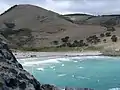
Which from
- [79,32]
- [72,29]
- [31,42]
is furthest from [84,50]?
[72,29]

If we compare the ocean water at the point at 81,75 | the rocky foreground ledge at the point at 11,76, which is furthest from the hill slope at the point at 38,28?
the rocky foreground ledge at the point at 11,76

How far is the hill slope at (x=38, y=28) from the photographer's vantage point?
108 meters

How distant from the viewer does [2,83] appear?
20.9 ft

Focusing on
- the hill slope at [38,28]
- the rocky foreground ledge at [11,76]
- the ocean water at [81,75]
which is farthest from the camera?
the hill slope at [38,28]

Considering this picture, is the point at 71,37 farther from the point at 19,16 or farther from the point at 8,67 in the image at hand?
the point at 8,67

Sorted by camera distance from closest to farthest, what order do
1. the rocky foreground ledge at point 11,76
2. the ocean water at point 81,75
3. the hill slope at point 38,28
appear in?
the rocky foreground ledge at point 11,76 → the ocean water at point 81,75 → the hill slope at point 38,28

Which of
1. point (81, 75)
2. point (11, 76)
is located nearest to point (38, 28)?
point (81, 75)

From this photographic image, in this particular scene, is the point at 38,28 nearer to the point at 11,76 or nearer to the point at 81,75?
the point at 81,75

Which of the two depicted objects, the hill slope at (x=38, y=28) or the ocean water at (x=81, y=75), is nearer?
the ocean water at (x=81, y=75)

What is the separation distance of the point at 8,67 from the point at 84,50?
74.5 m

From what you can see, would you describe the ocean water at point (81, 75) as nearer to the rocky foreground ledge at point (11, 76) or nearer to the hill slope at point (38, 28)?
the rocky foreground ledge at point (11, 76)

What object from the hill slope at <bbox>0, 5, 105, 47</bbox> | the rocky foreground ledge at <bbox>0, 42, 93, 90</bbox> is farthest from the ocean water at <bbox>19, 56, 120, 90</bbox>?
the hill slope at <bbox>0, 5, 105, 47</bbox>

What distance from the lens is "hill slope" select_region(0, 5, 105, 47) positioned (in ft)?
355

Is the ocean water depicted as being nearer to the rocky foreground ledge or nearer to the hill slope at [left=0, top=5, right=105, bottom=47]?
the rocky foreground ledge
